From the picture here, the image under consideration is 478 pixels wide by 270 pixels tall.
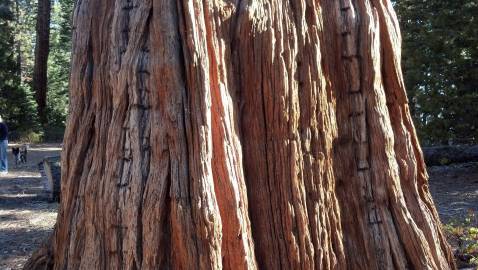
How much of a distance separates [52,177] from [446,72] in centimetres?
817

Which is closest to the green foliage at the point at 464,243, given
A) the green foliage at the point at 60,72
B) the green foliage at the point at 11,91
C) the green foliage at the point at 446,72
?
the green foliage at the point at 446,72

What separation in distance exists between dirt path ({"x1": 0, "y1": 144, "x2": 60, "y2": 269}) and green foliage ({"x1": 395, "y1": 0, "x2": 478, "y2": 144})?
783 centimetres

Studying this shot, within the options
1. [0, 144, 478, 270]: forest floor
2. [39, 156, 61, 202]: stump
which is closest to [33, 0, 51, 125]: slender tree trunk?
[0, 144, 478, 270]: forest floor

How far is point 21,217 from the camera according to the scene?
886 centimetres

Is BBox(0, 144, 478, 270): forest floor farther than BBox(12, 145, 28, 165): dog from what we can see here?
No

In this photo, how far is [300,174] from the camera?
4.11m

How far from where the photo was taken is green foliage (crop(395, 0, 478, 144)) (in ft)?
40.8

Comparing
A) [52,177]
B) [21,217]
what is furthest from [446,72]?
[21,217]

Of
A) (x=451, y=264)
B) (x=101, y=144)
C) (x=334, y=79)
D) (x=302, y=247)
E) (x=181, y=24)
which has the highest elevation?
(x=181, y=24)

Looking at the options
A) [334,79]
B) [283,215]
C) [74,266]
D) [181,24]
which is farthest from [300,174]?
[74,266]

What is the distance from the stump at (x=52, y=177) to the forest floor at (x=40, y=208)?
0.18 m

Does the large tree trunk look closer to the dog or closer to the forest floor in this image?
the forest floor

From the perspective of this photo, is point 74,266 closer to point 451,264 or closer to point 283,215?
point 283,215

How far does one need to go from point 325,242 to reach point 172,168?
1.26m
